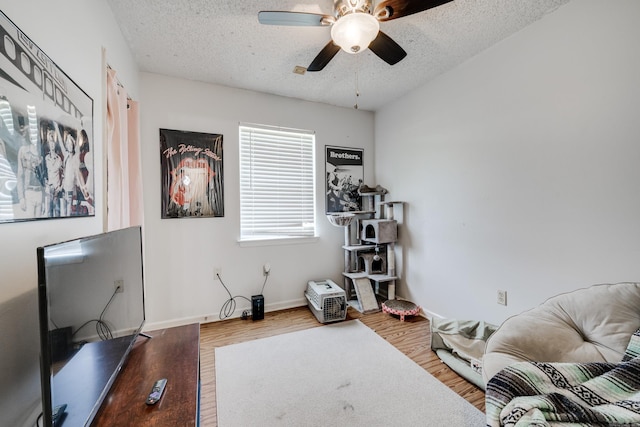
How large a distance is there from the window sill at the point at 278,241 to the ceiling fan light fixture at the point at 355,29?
2112 mm

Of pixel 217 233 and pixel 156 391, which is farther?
pixel 217 233

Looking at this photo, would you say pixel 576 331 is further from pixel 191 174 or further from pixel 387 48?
pixel 191 174

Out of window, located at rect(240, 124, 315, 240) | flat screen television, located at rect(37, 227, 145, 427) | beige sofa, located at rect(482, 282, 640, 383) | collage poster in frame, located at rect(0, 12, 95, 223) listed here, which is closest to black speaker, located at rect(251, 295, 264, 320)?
window, located at rect(240, 124, 315, 240)

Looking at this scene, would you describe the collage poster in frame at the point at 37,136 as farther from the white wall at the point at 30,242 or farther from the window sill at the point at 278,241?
the window sill at the point at 278,241

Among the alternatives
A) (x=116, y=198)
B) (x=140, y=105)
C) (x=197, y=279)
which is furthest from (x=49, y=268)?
(x=140, y=105)

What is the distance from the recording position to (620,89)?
1.49 m

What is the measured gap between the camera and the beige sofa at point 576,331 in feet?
4.14

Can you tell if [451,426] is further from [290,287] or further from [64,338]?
[290,287]

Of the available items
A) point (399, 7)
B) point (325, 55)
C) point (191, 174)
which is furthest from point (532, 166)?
point (191, 174)

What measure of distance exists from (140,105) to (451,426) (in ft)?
11.5

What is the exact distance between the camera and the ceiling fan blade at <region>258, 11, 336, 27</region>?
1.42 metres

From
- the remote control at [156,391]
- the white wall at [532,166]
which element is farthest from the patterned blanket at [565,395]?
the remote control at [156,391]

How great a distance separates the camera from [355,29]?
1423 millimetres

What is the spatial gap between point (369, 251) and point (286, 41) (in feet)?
8.24
